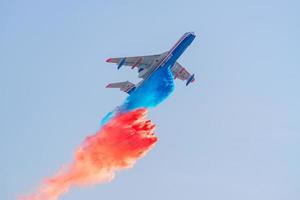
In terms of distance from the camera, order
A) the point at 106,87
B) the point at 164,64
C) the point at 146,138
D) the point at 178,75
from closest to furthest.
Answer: the point at 146,138 → the point at 164,64 → the point at 106,87 → the point at 178,75

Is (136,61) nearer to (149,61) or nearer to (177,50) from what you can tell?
(149,61)

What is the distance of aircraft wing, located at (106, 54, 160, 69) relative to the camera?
7519cm

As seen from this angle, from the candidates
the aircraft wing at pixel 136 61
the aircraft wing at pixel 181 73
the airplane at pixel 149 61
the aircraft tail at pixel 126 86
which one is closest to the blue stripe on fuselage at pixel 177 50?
the airplane at pixel 149 61

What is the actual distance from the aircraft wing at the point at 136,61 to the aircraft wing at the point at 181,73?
8.62 meters

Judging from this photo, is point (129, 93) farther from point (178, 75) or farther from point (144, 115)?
point (178, 75)

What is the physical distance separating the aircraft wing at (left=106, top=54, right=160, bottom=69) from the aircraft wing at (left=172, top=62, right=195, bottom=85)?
28.3 ft

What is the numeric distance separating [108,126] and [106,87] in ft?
33.5

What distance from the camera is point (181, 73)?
8356 cm

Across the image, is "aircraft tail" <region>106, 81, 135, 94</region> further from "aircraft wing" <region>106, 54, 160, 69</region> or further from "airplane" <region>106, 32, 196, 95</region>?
"aircraft wing" <region>106, 54, 160, 69</region>

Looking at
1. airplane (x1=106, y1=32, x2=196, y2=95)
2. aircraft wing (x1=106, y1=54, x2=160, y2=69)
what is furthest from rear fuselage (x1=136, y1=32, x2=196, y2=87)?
aircraft wing (x1=106, y1=54, x2=160, y2=69)

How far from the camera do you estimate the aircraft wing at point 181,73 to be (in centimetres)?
8331

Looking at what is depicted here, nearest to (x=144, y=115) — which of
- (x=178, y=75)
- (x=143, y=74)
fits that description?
(x=143, y=74)

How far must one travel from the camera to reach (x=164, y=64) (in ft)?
238

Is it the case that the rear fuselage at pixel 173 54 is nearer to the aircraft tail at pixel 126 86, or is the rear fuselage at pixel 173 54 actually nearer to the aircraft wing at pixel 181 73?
the aircraft tail at pixel 126 86
